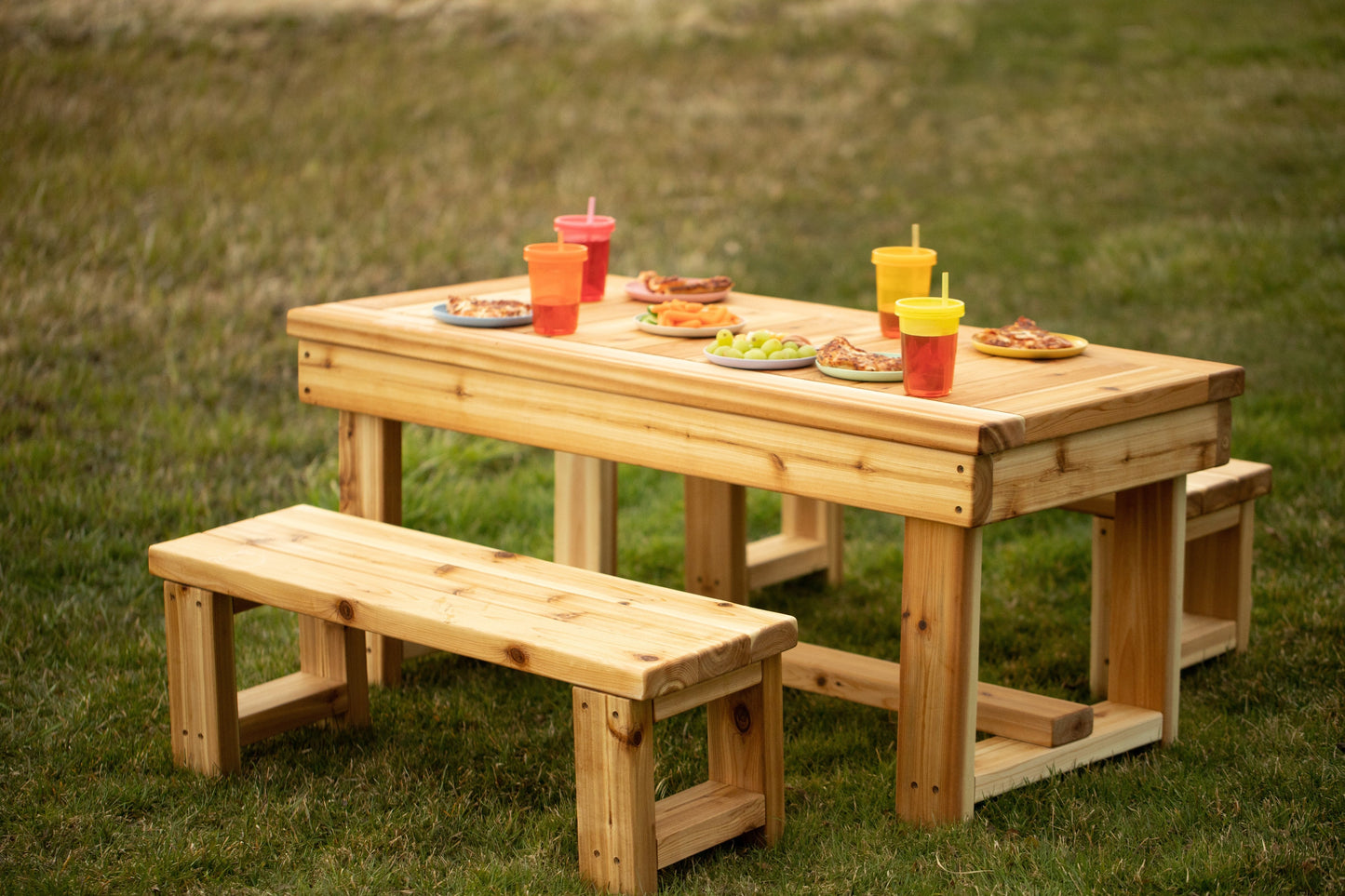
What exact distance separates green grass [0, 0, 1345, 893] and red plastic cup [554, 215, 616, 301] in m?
1.05

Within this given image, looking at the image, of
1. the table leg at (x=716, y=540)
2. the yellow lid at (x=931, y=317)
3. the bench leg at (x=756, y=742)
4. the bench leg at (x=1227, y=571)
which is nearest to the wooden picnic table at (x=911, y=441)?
the yellow lid at (x=931, y=317)

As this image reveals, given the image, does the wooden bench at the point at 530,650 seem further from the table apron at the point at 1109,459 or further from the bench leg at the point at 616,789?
the table apron at the point at 1109,459

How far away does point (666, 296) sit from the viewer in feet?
13.3

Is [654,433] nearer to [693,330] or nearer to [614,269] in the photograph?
[693,330]

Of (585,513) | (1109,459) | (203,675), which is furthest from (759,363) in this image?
(203,675)

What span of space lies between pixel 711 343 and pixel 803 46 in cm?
958

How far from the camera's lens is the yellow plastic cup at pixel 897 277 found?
3.53m

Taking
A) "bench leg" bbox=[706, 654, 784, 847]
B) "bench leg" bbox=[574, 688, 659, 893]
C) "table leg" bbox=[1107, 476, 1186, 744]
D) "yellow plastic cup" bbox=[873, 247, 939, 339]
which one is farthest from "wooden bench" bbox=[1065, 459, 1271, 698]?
"bench leg" bbox=[574, 688, 659, 893]

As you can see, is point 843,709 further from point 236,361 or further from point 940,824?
point 236,361

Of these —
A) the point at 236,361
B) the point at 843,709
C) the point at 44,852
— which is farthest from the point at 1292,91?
the point at 44,852

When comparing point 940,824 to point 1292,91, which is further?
point 1292,91

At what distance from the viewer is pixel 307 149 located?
9.27 m

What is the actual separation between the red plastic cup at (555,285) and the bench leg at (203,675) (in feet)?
3.14

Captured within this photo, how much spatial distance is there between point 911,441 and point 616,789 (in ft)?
2.75
